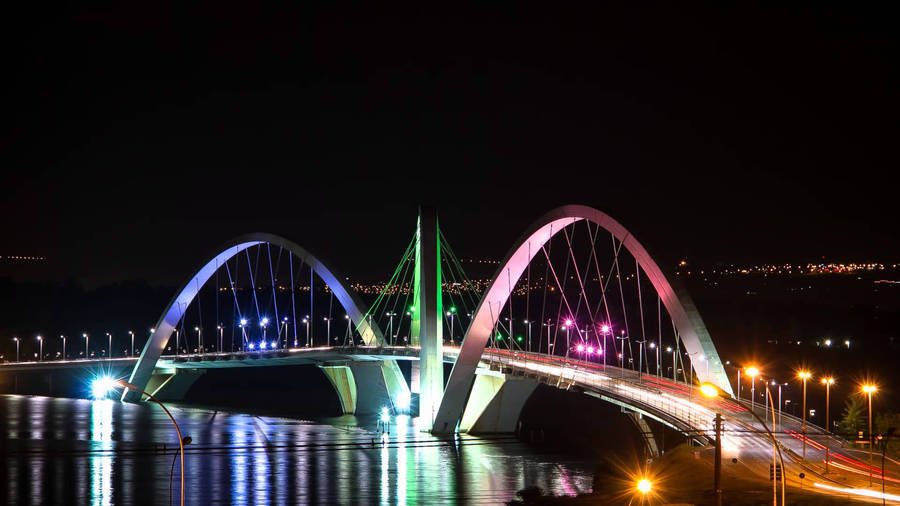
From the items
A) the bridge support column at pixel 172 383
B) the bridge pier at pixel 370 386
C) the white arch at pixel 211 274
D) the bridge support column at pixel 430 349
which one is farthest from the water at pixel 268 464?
the bridge support column at pixel 172 383

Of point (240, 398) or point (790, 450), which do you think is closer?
point (790, 450)

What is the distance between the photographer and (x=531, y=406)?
10038 centimetres

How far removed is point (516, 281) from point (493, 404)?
9952 millimetres

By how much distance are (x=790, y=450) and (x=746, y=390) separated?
43676 mm

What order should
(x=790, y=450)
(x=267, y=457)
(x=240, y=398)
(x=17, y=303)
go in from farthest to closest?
(x=17, y=303)
(x=240, y=398)
(x=267, y=457)
(x=790, y=450)

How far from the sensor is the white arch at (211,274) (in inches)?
3371

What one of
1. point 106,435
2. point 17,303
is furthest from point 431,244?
point 17,303

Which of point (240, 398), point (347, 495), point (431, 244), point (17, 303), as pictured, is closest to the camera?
point (347, 495)

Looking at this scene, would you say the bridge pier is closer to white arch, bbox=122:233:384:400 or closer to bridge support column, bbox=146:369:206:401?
white arch, bbox=122:233:384:400

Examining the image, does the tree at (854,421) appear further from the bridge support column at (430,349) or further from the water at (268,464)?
the bridge support column at (430,349)

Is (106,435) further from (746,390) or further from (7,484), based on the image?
(746,390)

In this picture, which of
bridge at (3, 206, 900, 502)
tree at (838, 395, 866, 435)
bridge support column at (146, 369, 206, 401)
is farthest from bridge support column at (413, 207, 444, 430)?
bridge support column at (146, 369, 206, 401)

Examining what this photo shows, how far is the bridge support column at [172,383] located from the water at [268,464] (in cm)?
2516

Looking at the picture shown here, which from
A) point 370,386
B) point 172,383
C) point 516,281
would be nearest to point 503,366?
point 516,281
